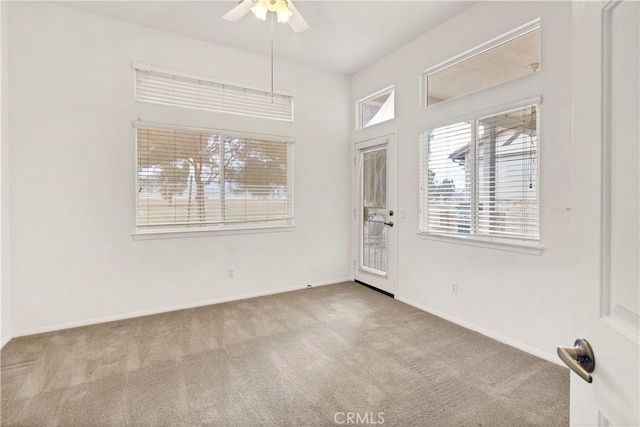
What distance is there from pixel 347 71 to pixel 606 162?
4.46m

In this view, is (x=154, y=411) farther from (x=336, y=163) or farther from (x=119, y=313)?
→ (x=336, y=163)

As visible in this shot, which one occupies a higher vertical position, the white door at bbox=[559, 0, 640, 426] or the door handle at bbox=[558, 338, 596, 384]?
the white door at bbox=[559, 0, 640, 426]

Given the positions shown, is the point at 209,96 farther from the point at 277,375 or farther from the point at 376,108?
the point at 277,375

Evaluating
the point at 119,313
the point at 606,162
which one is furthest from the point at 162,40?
the point at 606,162

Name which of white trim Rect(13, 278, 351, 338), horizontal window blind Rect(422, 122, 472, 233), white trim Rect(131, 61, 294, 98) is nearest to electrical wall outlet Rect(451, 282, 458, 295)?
horizontal window blind Rect(422, 122, 472, 233)

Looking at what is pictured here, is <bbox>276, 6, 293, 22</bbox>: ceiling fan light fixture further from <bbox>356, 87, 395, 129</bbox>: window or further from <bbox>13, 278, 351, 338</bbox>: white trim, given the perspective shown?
<bbox>13, 278, 351, 338</bbox>: white trim

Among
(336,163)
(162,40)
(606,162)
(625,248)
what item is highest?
(162,40)

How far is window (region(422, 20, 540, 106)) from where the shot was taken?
8.78ft

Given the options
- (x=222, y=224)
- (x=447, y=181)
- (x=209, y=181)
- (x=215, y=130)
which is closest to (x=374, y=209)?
(x=447, y=181)

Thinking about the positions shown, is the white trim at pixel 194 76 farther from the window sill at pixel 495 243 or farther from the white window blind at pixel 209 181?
the window sill at pixel 495 243

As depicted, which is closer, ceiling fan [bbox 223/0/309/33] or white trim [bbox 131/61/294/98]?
ceiling fan [bbox 223/0/309/33]

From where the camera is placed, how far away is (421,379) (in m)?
2.23

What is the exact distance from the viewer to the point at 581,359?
692mm

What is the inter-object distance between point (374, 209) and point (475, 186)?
1583 mm
